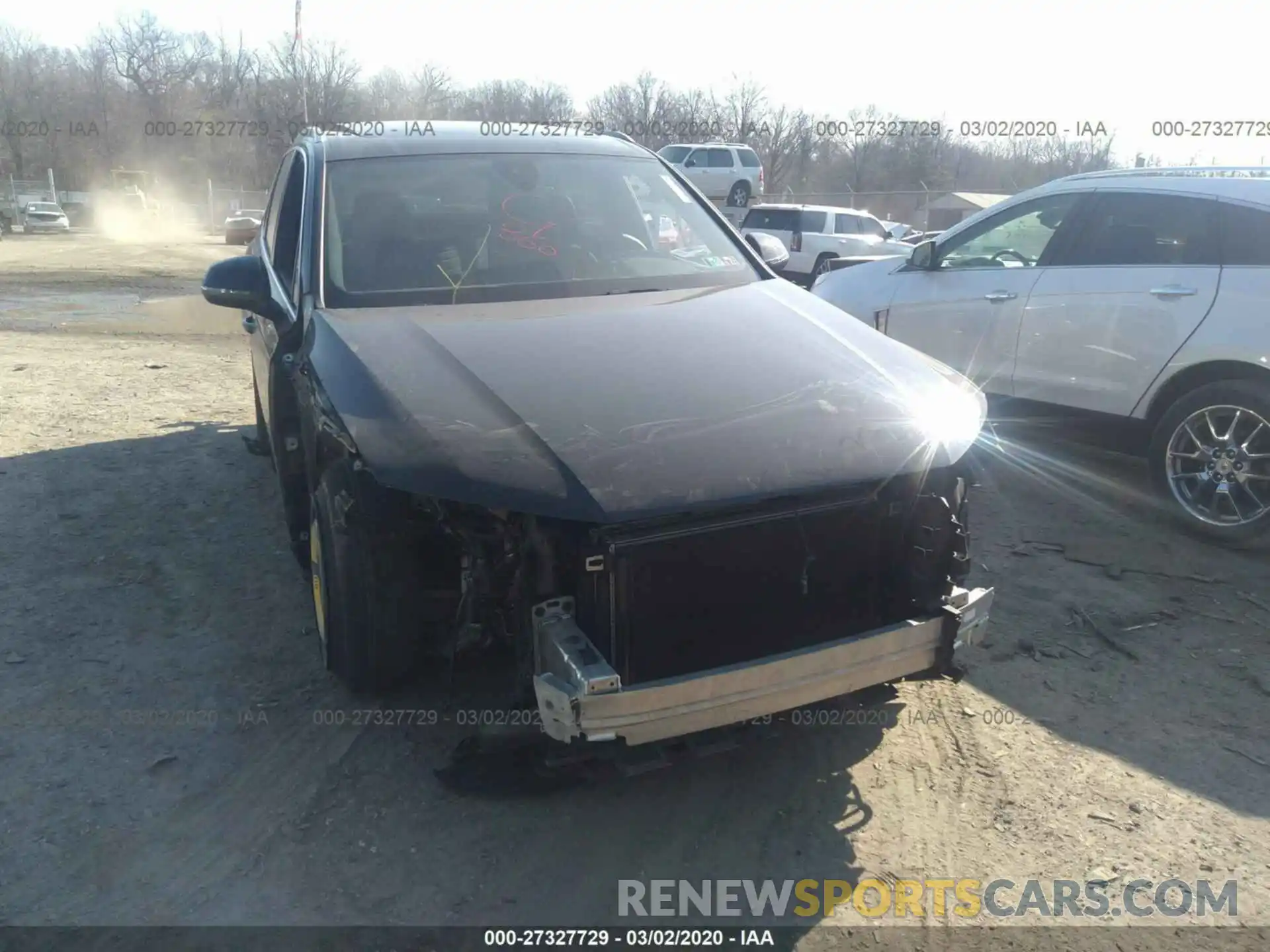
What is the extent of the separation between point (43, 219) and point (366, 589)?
44.4 meters

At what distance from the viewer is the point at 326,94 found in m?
47.6

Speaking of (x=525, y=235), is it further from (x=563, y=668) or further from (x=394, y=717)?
(x=563, y=668)

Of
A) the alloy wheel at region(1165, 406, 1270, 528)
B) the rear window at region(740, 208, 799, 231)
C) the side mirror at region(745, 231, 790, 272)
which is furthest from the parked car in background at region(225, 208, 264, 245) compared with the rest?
the rear window at region(740, 208, 799, 231)

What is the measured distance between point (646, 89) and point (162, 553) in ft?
199

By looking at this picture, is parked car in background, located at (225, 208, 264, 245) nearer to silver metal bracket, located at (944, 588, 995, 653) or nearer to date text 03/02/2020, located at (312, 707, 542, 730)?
date text 03/02/2020, located at (312, 707, 542, 730)

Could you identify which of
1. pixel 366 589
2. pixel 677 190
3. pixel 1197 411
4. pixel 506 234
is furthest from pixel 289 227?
pixel 1197 411

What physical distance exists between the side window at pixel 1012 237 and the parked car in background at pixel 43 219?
4262 centimetres

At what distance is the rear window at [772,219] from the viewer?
20.3m

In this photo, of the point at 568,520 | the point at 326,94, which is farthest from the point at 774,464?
the point at 326,94

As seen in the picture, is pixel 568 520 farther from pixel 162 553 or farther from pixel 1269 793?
pixel 162 553

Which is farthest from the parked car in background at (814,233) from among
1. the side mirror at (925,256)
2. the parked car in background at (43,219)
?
the parked car in background at (43,219)

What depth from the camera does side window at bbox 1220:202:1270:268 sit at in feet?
16.3

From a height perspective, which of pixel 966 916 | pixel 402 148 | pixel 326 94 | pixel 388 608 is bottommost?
pixel 966 916

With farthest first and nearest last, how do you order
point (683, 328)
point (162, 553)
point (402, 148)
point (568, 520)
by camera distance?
point (162, 553)
point (402, 148)
point (683, 328)
point (568, 520)
